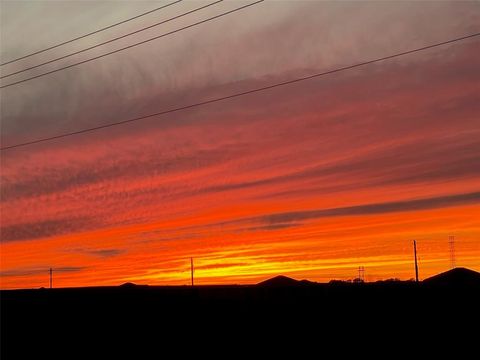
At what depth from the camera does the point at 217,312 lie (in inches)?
1172

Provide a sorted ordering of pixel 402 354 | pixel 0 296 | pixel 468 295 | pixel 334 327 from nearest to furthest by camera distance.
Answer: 1. pixel 402 354
2. pixel 334 327
3. pixel 468 295
4. pixel 0 296

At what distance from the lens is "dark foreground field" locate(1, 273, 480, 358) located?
28.2m

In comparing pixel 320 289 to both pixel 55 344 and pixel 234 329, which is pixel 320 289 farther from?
pixel 55 344

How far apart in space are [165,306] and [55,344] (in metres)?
4.79

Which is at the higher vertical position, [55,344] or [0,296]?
[0,296]

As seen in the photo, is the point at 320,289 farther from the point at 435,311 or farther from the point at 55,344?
the point at 55,344

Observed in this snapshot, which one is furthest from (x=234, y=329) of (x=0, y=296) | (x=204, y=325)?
(x=0, y=296)

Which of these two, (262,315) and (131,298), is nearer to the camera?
(262,315)

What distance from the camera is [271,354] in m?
26.2

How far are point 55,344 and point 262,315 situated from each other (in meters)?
8.68

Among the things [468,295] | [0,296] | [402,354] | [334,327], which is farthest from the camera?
[0,296]

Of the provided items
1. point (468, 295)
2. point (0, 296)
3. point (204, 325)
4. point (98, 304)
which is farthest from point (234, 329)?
point (0, 296)

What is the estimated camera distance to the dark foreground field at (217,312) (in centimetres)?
2819

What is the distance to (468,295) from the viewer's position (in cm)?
3002
